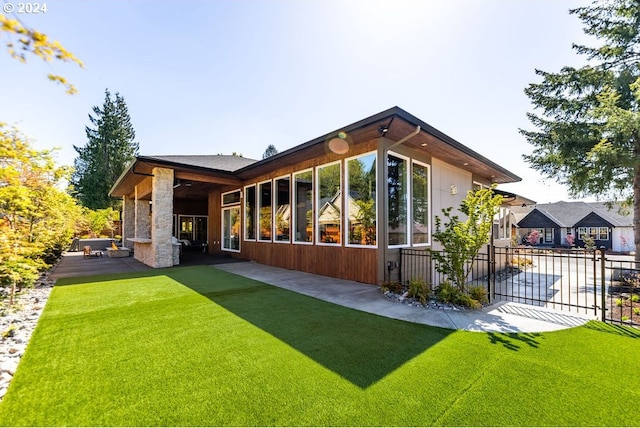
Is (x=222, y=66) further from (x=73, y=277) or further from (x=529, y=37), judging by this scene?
(x=529, y=37)

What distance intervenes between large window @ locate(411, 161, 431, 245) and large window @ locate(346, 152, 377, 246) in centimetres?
141

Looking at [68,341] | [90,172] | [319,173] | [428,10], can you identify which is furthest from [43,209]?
[90,172]

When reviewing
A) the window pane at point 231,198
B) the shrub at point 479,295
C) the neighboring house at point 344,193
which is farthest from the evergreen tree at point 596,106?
the window pane at point 231,198

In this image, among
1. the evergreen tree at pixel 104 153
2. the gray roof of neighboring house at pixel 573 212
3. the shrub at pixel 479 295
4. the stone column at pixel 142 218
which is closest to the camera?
the shrub at pixel 479 295

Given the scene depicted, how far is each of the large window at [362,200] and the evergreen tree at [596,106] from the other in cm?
695

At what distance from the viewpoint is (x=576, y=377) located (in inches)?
106

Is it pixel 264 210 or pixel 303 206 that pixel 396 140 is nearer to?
pixel 303 206

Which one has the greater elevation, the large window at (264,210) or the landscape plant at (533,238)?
the large window at (264,210)

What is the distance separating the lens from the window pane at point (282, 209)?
954 centimetres

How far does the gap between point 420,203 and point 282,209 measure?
455 centimetres

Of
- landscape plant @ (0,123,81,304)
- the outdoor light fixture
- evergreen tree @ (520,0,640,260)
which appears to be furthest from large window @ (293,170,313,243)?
evergreen tree @ (520,0,640,260)

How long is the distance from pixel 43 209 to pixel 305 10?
8658mm

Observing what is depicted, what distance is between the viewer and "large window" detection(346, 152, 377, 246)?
6969mm

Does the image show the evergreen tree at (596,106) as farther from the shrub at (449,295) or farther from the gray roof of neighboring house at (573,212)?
the gray roof of neighboring house at (573,212)
